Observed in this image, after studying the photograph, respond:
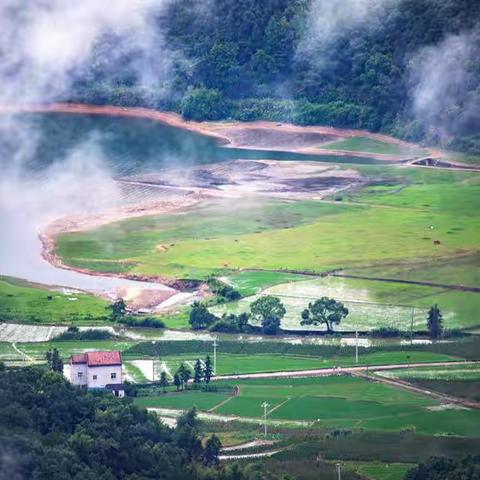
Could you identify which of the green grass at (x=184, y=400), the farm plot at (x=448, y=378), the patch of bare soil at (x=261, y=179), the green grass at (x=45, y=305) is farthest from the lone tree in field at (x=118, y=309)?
the patch of bare soil at (x=261, y=179)

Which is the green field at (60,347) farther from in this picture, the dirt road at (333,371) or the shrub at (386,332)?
the shrub at (386,332)

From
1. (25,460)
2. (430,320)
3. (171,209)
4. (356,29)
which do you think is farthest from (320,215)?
(25,460)

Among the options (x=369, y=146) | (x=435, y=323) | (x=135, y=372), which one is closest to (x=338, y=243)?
(x=435, y=323)

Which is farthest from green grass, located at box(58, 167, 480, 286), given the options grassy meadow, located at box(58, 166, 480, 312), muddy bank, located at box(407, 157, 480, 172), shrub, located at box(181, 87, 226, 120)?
shrub, located at box(181, 87, 226, 120)

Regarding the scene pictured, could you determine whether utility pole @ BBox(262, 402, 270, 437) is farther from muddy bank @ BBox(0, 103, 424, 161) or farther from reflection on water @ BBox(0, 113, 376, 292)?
muddy bank @ BBox(0, 103, 424, 161)

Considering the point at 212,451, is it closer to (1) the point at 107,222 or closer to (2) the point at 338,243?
(2) the point at 338,243

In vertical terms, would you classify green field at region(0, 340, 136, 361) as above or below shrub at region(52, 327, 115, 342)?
below
